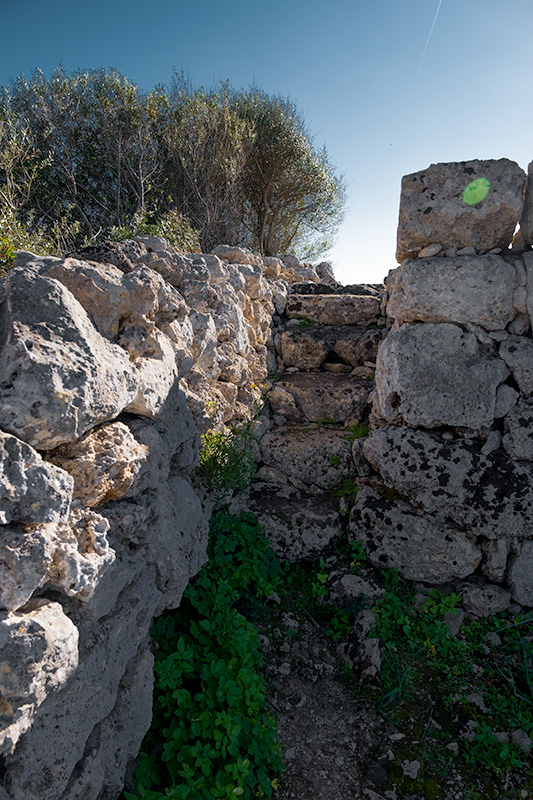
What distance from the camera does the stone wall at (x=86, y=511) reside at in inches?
57.8

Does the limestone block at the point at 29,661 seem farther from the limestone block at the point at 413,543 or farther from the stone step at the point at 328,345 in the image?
the stone step at the point at 328,345

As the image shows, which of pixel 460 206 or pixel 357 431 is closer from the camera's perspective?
pixel 460 206

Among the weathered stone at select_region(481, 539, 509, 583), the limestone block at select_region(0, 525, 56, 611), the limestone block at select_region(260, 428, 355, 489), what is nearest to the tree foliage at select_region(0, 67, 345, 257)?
the limestone block at select_region(260, 428, 355, 489)

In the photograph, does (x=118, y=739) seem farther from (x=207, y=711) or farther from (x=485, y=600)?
(x=485, y=600)

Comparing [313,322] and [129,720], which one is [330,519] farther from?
[313,322]

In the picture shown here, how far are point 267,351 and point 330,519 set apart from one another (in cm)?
213

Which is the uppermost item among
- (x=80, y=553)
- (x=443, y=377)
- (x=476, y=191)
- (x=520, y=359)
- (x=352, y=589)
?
(x=476, y=191)

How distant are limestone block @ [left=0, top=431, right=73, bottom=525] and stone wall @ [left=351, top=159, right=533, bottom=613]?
8.79ft

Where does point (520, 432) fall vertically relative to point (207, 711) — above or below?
above

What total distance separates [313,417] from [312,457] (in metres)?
0.57

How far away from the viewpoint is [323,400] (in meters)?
4.73

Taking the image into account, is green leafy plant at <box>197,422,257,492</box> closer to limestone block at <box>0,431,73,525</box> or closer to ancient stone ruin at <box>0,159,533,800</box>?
ancient stone ruin at <box>0,159,533,800</box>

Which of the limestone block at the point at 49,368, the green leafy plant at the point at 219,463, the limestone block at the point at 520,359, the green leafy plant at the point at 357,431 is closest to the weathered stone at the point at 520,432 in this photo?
the limestone block at the point at 520,359

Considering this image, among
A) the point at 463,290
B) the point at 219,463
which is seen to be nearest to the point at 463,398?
the point at 463,290
